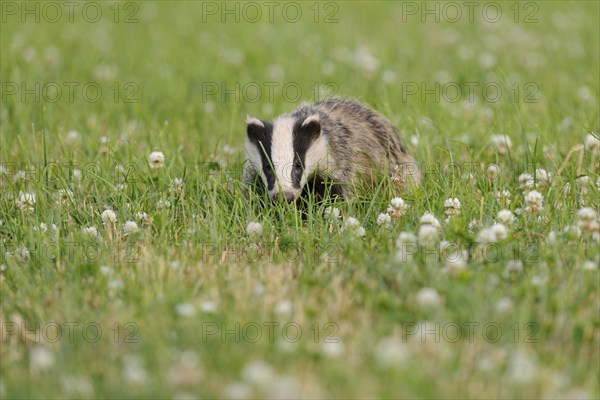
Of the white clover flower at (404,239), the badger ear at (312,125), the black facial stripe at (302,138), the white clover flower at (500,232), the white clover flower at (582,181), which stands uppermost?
the badger ear at (312,125)

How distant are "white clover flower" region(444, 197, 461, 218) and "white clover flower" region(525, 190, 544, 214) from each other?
1.26ft

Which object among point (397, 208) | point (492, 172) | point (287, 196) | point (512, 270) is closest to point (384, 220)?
point (397, 208)

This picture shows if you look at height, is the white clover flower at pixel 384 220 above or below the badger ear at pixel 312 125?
below

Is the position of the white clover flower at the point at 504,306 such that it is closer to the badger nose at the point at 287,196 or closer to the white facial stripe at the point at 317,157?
the badger nose at the point at 287,196

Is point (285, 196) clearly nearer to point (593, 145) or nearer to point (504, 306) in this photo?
point (504, 306)

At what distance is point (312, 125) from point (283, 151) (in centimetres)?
27

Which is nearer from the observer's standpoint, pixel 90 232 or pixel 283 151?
pixel 90 232

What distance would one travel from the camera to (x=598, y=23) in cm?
1116

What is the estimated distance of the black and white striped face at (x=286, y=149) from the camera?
5.55 m

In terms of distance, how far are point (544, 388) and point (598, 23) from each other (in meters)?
8.80

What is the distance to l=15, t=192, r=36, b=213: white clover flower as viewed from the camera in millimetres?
5344

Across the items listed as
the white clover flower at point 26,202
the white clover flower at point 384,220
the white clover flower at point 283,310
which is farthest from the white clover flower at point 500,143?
the white clover flower at point 26,202

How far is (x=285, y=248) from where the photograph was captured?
4.91m

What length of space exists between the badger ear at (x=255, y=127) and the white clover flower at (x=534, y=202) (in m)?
1.75
